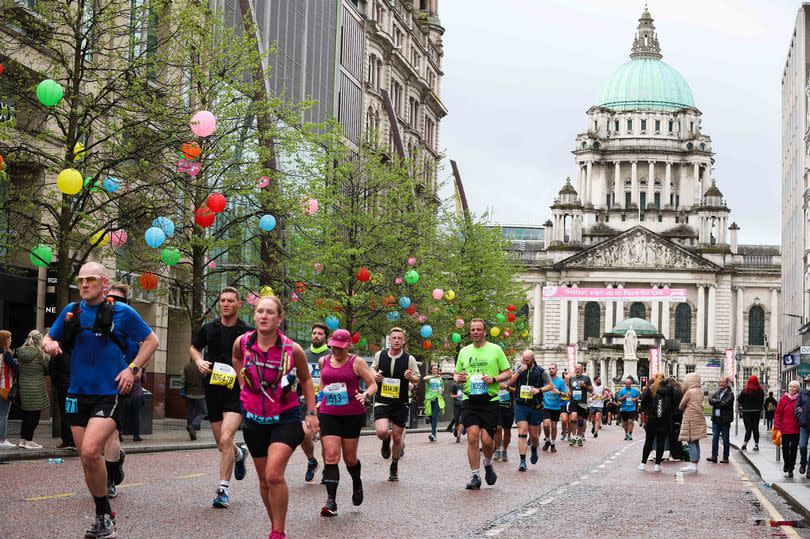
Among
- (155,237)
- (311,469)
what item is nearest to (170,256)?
(155,237)

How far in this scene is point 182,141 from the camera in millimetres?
24219

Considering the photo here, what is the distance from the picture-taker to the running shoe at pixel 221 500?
13.5 metres

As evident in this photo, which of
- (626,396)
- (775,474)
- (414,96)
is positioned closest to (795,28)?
(414,96)

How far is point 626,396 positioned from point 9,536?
3018 cm

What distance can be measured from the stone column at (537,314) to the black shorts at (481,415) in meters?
113

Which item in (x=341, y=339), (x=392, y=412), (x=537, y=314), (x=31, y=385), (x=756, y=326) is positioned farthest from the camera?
(x=537, y=314)

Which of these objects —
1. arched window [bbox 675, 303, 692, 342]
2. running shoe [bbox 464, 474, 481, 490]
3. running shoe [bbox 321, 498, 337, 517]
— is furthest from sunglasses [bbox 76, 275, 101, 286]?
arched window [bbox 675, 303, 692, 342]

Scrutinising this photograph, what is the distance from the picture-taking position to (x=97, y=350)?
1080cm

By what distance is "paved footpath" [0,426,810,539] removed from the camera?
12.1 m

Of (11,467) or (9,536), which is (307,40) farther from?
(9,536)

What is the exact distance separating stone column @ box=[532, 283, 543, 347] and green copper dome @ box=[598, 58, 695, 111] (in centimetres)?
2574

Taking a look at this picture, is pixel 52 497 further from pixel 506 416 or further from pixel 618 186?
pixel 618 186

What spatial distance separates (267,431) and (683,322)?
121 meters

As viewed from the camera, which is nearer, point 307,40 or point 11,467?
point 11,467
